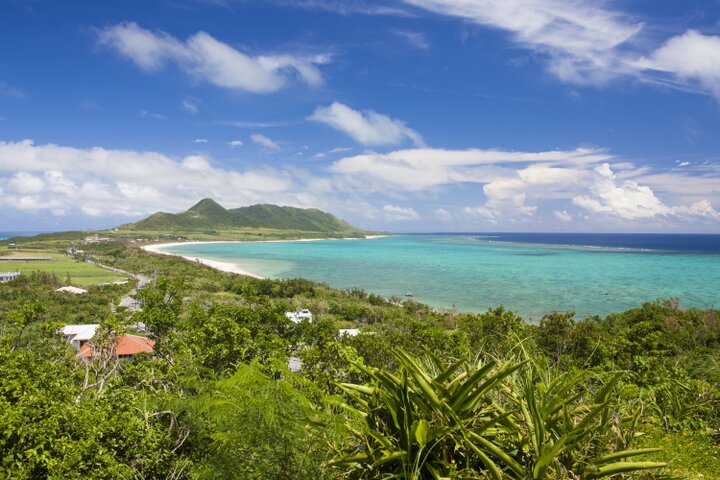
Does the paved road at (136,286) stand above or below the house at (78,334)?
below

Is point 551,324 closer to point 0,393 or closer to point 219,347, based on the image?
point 219,347

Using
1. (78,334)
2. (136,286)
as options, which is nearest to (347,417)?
(78,334)

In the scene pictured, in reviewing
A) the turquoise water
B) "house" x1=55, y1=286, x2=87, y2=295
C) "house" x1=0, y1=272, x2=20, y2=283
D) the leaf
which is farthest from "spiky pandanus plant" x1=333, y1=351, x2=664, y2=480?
"house" x1=0, y1=272, x2=20, y2=283

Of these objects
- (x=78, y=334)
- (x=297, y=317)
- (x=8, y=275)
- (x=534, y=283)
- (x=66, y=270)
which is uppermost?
(x=297, y=317)

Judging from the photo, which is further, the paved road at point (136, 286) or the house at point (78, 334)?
the paved road at point (136, 286)

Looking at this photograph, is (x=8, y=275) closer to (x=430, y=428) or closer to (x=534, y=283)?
(x=534, y=283)

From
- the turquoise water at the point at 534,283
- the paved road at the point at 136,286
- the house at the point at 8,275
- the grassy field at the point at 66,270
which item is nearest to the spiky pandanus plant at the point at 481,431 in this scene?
the paved road at the point at 136,286

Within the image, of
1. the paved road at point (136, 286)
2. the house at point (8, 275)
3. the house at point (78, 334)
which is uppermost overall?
the house at point (8, 275)

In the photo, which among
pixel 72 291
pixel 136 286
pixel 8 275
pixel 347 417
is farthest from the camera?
pixel 8 275

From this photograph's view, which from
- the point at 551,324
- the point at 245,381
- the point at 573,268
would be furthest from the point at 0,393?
the point at 573,268

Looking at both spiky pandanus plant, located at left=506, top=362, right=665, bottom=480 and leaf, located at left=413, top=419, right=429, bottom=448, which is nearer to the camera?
spiky pandanus plant, located at left=506, top=362, right=665, bottom=480

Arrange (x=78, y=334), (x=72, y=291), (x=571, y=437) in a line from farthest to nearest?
(x=72, y=291) < (x=78, y=334) < (x=571, y=437)

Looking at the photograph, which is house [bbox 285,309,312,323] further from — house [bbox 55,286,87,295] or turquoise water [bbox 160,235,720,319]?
house [bbox 55,286,87,295]

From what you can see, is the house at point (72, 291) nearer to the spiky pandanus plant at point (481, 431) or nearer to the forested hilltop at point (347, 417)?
the forested hilltop at point (347, 417)
